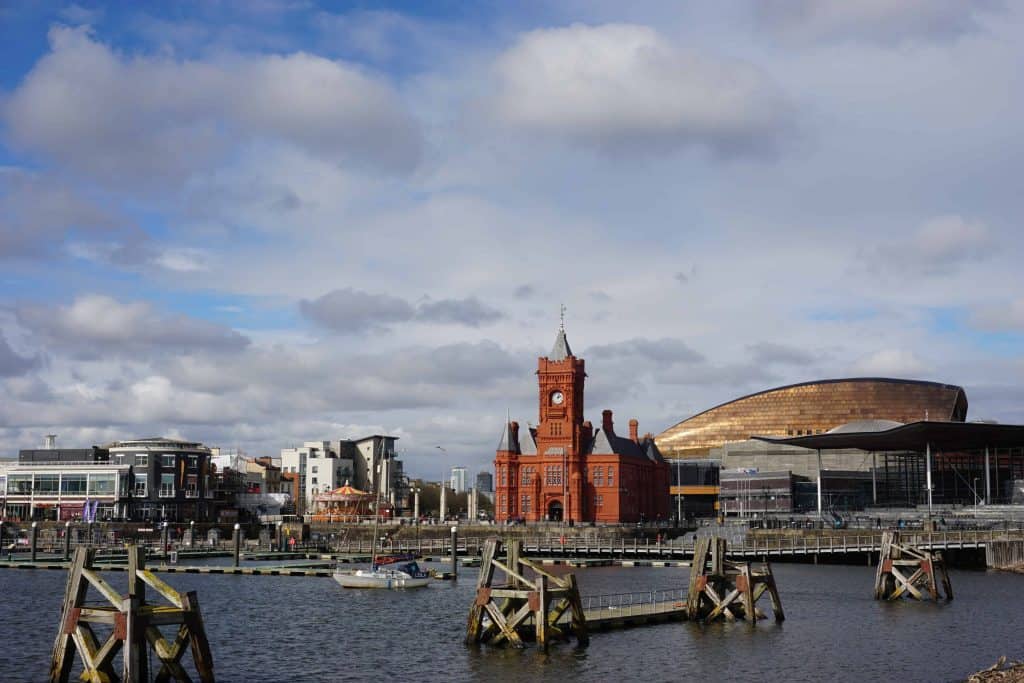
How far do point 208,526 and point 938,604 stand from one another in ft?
323

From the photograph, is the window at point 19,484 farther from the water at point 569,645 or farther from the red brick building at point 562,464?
the water at point 569,645

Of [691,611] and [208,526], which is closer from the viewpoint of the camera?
[691,611]

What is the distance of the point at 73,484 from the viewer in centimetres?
14712

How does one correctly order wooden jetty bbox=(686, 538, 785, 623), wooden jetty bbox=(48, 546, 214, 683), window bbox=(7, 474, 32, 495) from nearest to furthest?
wooden jetty bbox=(48, 546, 214, 683) < wooden jetty bbox=(686, 538, 785, 623) < window bbox=(7, 474, 32, 495)

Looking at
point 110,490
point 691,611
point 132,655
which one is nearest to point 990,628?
point 691,611

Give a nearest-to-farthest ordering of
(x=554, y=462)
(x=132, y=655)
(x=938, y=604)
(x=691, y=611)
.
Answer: (x=132, y=655) → (x=691, y=611) → (x=938, y=604) → (x=554, y=462)

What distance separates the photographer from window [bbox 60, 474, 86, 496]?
146m

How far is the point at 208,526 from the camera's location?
144 meters

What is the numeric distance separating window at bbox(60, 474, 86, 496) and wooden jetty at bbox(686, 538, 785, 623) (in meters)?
108

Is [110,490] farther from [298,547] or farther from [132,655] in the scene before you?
[132,655]

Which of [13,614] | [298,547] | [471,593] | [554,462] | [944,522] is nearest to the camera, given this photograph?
[13,614]

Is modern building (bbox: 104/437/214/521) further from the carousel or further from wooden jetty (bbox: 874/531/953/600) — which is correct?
wooden jetty (bbox: 874/531/953/600)

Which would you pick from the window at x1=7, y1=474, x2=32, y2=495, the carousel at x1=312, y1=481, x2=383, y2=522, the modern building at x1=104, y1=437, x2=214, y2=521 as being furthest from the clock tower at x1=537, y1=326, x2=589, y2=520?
the window at x1=7, y1=474, x2=32, y2=495

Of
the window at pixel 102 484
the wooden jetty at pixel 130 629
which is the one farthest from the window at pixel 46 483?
the wooden jetty at pixel 130 629
